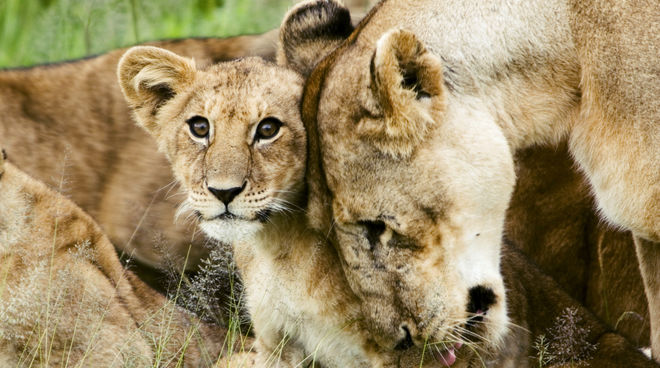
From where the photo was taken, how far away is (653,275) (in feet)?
13.7

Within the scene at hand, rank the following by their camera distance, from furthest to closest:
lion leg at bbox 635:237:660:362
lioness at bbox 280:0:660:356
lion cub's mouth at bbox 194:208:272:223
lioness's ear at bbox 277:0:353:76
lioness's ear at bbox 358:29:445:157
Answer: lioness's ear at bbox 277:0:353:76
lion leg at bbox 635:237:660:362
lion cub's mouth at bbox 194:208:272:223
lioness at bbox 280:0:660:356
lioness's ear at bbox 358:29:445:157

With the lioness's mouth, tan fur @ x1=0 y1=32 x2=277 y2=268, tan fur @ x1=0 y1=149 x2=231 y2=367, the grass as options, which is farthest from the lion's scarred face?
the grass

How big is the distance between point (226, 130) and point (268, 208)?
325 millimetres

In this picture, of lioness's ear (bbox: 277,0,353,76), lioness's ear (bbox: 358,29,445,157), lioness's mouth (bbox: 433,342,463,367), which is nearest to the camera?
lioness's ear (bbox: 358,29,445,157)

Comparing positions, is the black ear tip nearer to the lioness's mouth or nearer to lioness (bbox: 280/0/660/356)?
lioness (bbox: 280/0/660/356)

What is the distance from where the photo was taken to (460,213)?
373cm

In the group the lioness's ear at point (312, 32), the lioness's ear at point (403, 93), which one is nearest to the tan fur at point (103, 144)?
the lioness's ear at point (312, 32)

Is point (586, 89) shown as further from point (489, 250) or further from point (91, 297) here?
point (91, 297)

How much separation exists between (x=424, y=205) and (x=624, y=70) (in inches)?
32.1

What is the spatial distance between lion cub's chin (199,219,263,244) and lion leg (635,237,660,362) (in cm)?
150

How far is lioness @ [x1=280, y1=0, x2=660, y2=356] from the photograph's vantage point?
3604 millimetres

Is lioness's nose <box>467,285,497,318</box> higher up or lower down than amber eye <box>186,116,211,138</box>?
lower down

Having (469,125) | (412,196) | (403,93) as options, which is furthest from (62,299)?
(469,125)

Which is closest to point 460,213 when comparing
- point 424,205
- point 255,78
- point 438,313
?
point 424,205
